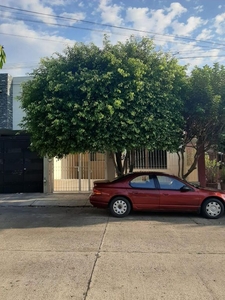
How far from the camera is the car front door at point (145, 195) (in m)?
8.65

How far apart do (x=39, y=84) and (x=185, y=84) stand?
4790mm

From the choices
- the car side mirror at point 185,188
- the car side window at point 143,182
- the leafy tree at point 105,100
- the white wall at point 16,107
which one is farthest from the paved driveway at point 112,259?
the white wall at point 16,107

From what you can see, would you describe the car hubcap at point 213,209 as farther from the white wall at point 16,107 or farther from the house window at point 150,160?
the white wall at point 16,107

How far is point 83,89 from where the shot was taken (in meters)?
8.22

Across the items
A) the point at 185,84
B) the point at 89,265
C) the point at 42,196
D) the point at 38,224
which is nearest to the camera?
the point at 89,265

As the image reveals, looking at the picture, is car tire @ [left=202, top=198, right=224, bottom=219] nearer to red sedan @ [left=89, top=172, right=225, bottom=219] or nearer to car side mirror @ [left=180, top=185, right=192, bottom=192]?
red sedan @ [left=89, top=172, right=225, bottom=219]

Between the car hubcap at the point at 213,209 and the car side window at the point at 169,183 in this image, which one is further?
the car side window at the point at 169,183

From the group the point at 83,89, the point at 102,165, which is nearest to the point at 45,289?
the point at 83,89

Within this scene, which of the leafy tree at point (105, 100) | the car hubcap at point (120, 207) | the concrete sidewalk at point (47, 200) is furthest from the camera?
the concrete sidewalk at point (47, 200)

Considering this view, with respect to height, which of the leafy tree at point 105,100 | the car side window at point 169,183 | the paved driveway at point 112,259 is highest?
the leafy tree at point 105,100

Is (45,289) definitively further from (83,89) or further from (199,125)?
(199,125)

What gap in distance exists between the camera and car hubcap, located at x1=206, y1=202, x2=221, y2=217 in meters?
8.51

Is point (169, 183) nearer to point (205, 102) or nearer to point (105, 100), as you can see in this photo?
point (205, 102)

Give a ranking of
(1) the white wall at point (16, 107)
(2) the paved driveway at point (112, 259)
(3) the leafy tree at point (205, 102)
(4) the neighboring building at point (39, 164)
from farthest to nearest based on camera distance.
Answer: (1) the white wall at point (16, 107), (4) the neighboring building at point (39, 164), (3) the leafy tree at point (205, 102), (2) the paved driveway at point (112, 259)
